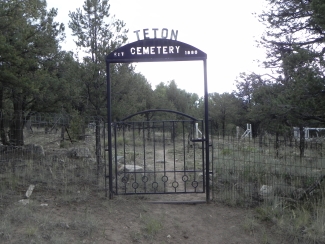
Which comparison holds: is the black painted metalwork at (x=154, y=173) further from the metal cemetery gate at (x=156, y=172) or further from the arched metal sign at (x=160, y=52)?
the arched metal sign at (x=160, y=52)

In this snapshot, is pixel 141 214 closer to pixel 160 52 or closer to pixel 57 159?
pixel 160 52

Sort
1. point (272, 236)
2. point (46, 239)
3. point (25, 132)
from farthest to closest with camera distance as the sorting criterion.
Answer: point (25, 132) → point (272, 236) → point (46, 239)

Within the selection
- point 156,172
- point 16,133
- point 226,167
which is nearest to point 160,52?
point 156,172

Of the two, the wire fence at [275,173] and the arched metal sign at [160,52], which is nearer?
the wire fence at [275,173]

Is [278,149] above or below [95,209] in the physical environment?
above

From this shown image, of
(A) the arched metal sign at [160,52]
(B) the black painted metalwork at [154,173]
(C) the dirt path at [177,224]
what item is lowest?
(C) the dirt path at [177,224]

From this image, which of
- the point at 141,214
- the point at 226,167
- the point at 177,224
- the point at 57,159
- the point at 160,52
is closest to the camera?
the point at 177,224

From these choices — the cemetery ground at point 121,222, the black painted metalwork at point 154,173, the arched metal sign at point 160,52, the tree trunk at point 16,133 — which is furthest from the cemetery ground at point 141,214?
the arched metal sign at point 160,52

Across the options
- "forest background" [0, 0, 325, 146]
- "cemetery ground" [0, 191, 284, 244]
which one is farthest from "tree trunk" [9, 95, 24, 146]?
"cemetery ground" [0, 191, 284, 244]

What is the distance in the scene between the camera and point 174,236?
18.2 ft

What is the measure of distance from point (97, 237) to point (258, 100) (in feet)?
17.3

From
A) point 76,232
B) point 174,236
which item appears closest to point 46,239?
point 76,232

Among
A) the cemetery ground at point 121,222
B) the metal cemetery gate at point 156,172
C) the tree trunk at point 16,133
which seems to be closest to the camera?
the cemetery ground at point 121,222

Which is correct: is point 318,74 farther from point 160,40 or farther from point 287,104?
point 160,40
